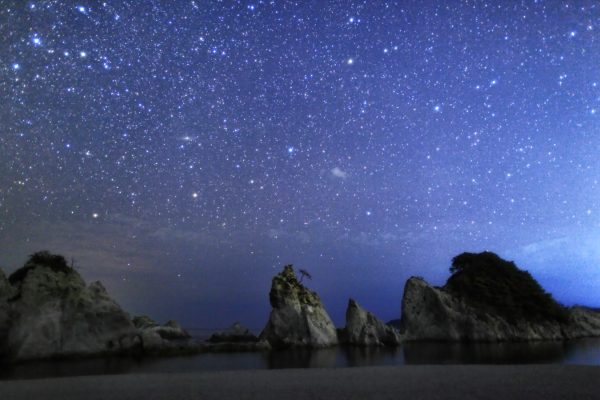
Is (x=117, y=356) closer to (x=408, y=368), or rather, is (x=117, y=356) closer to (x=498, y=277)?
(x=408, y=368)

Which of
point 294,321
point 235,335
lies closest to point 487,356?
point 294,321

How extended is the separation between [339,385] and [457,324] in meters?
47.5

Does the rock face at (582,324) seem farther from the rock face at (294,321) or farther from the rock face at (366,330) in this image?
the rock face at (294,321)

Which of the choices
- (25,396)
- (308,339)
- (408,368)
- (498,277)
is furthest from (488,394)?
(498,277)

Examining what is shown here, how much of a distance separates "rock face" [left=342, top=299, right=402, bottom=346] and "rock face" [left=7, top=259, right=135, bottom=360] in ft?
93.6

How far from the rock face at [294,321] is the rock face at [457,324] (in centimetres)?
1550

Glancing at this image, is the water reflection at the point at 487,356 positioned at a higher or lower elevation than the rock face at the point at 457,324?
lower

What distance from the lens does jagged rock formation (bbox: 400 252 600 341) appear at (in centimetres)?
5781

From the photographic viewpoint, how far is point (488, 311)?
195ft

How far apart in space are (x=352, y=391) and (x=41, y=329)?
31.9 metres

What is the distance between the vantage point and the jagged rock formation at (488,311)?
57812mm

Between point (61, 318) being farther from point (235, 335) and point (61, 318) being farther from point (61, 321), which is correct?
point (235, 335)

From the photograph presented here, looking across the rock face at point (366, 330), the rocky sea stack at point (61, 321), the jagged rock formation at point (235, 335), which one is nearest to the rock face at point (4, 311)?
the rocky sea stack at point (61, 321)

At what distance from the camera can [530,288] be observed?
64.5 m
